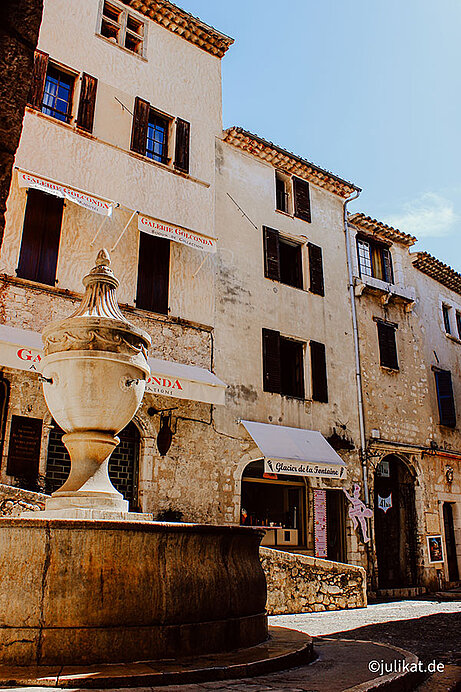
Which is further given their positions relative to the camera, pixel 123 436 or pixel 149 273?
pixel 149 273

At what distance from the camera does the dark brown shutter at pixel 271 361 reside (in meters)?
A: 14.4

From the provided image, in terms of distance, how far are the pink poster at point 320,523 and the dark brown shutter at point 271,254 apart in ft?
18.9

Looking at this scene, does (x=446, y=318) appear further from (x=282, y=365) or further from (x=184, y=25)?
(x=184, y=25)

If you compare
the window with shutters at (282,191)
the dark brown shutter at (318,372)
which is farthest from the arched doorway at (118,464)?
the window with shutters at (282,191)

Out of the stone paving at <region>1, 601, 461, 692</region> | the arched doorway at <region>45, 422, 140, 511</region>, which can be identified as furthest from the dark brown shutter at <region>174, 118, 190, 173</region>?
the stone paving at <region>1, 601, 461, 692</region>

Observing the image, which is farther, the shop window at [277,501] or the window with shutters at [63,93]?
the shop window at [277,501]

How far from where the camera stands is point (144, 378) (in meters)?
5.46

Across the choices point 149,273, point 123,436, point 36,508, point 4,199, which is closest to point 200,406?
point 123,436

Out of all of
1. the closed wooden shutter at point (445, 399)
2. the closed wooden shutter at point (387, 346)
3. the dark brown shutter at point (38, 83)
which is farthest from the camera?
the closed wooden shutter at point (445, 399)

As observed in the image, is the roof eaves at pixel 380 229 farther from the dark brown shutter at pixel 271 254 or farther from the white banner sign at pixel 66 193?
the white banner sign at pixel 66 193

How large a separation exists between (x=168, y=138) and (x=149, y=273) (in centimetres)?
389

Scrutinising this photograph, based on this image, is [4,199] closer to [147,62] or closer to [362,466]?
[147,62]
